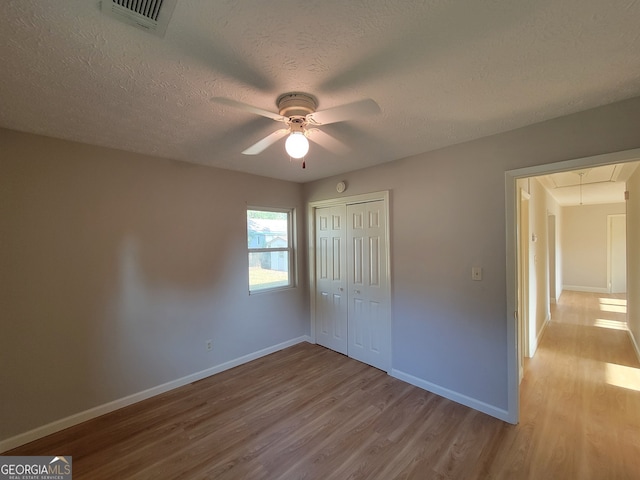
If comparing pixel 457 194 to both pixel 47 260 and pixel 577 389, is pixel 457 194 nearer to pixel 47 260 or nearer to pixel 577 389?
pixel 577 389

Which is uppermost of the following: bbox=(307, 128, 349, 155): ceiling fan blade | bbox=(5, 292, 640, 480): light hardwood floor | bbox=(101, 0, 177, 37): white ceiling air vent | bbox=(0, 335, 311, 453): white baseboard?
bbox=(101, 0, 177, 37): white ceiling air vent

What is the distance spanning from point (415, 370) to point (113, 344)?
3018 millimetres

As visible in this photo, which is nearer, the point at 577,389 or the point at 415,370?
the point at 577,389

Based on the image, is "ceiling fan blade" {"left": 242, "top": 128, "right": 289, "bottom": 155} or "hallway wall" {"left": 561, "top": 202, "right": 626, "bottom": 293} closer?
"ceiling fan blade" {"left": 242, "top": 128, "right": 289, "bottom": 155}

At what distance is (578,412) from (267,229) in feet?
12.3

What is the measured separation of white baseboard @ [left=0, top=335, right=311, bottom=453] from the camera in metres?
2.09

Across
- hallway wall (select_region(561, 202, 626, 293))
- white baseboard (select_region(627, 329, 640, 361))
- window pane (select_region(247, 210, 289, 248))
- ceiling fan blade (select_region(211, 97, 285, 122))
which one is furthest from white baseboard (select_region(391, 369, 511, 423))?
hallway wall (select_region(561, 202, 626, 293))

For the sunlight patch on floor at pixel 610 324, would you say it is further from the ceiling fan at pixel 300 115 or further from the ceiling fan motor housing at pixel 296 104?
the ceiling fan motor housing at pixel 296 104

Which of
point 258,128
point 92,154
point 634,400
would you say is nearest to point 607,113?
point 258,128

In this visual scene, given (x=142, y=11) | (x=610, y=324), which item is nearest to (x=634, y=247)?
(x=610, y=324)

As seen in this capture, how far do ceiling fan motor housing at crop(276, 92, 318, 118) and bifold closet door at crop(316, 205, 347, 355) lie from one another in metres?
2.07

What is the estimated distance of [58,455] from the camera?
198 cm
